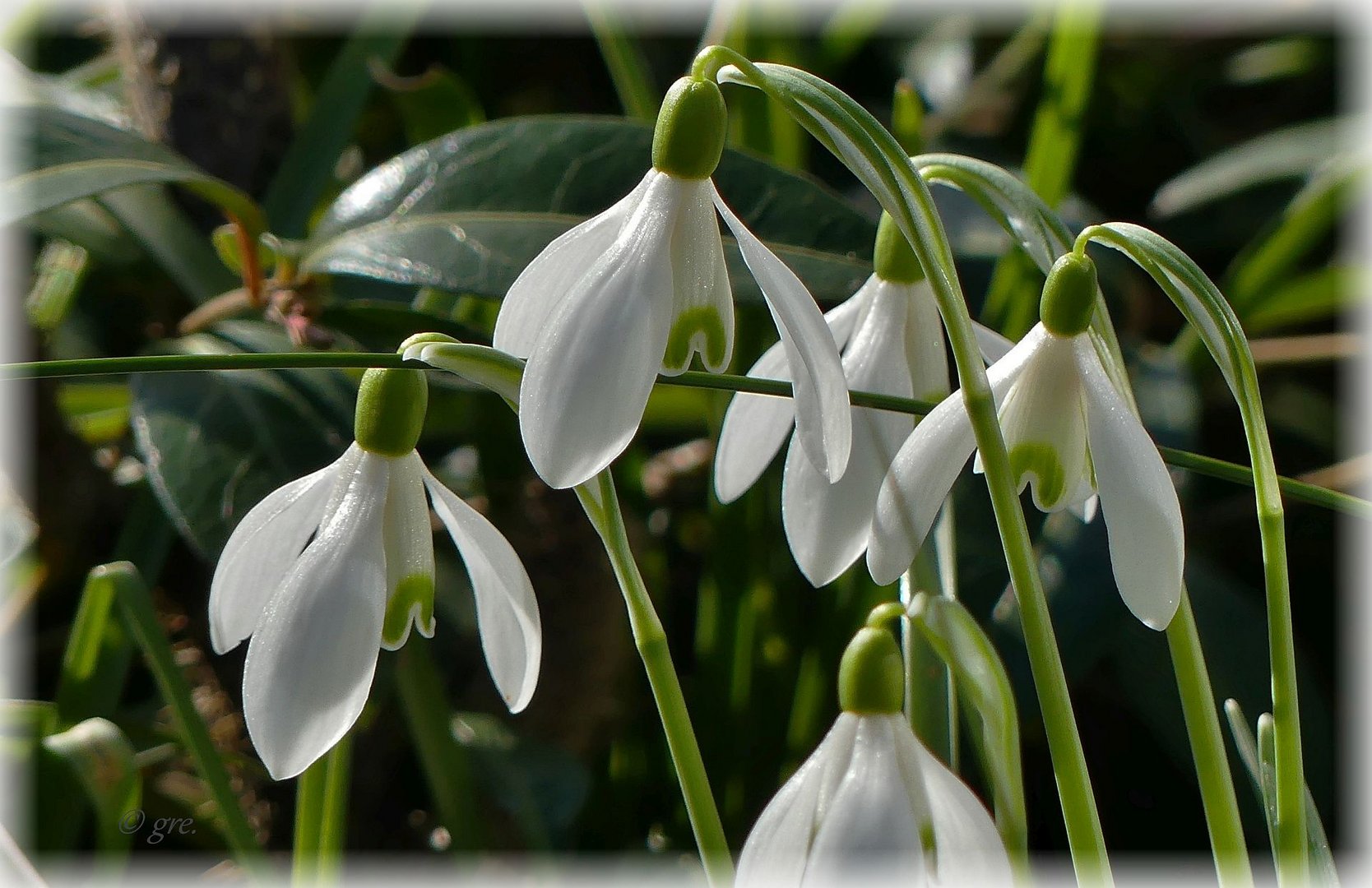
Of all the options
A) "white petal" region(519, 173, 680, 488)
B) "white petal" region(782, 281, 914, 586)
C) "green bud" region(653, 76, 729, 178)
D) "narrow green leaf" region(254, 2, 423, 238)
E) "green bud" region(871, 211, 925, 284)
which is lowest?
"white petal" region(782, 281, 914, 586)

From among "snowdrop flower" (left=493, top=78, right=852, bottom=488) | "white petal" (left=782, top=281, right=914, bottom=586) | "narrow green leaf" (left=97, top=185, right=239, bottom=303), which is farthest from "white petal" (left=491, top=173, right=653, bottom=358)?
"narrow green leaf" (left=97, top=185, right=239, bottom=303)

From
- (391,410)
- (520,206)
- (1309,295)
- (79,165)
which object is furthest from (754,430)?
(1309,295)

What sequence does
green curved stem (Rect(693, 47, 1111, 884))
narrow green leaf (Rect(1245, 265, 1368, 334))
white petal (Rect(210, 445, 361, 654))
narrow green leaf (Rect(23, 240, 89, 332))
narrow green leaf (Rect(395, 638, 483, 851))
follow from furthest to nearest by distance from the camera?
narrow green leaf (Rect(1245, 265, 1368, 334))
narrow green leaf (Rect(23, 240, 89, 332))
narrow green leaf (Rect(395, 638, 483, 851))
white petal (Rect(210, 445, 361, 654))
green curved stem (Rect(693, 47, 1111, 884))

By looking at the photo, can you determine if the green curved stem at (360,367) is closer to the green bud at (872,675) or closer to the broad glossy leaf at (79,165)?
the green bud at (872,675)

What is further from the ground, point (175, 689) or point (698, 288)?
point (698, 288)

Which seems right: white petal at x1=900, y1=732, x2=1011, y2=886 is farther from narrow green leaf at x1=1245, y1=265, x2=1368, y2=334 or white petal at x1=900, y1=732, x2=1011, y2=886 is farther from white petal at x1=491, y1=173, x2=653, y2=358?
narrow green leaf at x1=1245, y1=265, x2=1368, y2=334

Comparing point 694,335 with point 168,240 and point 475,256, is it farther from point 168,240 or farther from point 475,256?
point 168,240
